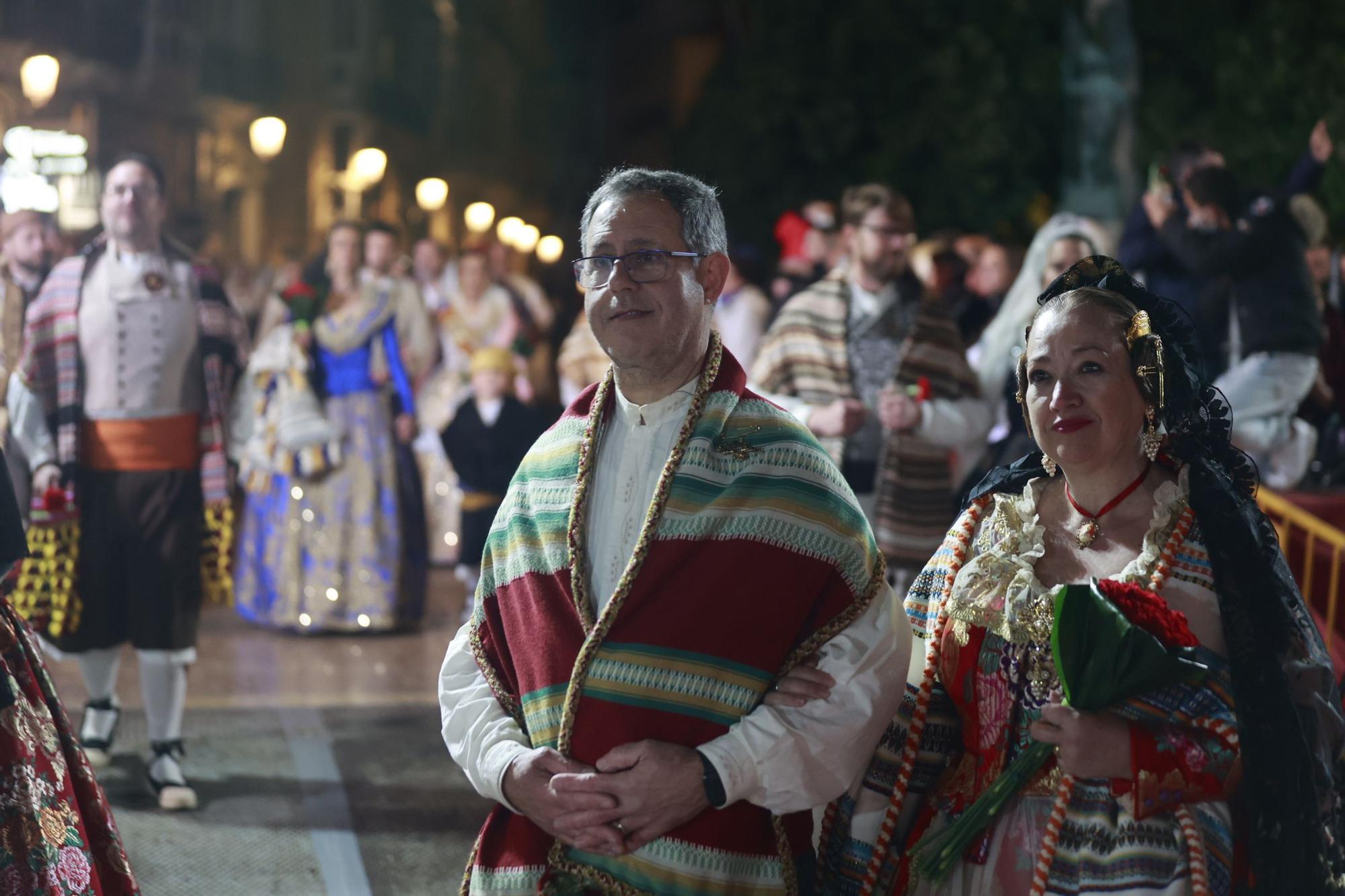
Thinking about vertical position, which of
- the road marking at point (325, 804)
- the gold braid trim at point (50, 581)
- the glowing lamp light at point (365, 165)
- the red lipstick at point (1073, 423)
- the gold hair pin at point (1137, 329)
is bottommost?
the road marking at point (325, 804)

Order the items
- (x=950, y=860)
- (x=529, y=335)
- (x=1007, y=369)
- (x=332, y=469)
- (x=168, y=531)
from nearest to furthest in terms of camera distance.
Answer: (x=950, y=860) → (x=168, y=531) → (x=1007, y=369) → (x=332, y=469) → (x=529, y=335)

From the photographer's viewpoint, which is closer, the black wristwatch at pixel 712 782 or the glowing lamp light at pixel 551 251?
the black wristwatch at pixel 712 782

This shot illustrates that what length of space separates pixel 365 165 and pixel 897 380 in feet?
39.4

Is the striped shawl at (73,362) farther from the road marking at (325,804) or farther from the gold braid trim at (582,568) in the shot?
the gold braid trim at (582,568)

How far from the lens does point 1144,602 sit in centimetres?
274

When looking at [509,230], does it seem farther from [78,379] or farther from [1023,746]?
[1023,746]

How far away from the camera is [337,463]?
9.67m

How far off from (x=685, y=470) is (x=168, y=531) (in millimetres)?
3649

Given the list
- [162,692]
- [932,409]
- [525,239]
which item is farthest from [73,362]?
[525,239]

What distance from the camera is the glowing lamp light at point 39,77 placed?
820 centimetres

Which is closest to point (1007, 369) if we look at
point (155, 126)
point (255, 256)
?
point (155, 126)

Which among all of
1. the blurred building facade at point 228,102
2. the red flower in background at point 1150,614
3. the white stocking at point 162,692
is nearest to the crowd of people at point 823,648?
the red flower in background at point 1150,614

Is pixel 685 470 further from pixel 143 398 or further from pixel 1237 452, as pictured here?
pixel 143 398

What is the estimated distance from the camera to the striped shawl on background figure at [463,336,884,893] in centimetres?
292
